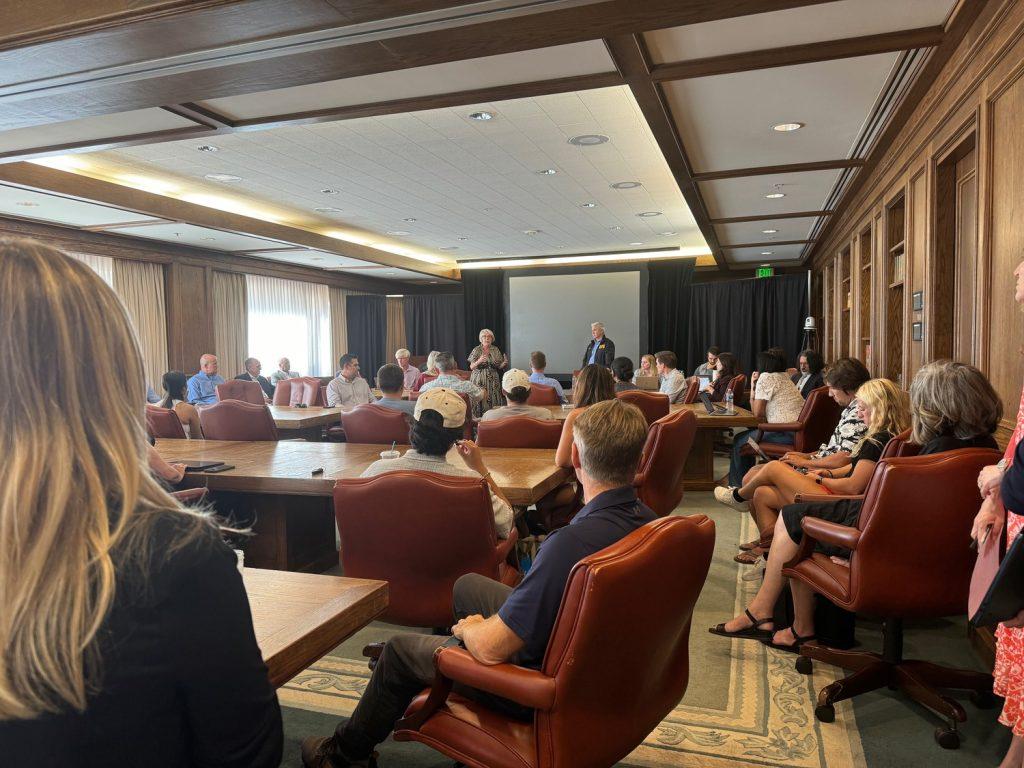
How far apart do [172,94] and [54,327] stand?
10.1ft

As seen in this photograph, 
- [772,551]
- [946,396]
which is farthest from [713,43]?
[772,551]

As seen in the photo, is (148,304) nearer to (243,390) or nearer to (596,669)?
(243,390)

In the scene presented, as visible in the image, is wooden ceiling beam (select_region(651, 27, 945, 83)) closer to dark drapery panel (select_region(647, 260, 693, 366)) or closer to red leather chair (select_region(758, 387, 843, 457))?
red leather chair (select_region(758, 387, 843, 457))

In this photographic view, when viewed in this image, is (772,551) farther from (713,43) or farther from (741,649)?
(713,43)

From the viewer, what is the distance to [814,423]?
5414 millimetres

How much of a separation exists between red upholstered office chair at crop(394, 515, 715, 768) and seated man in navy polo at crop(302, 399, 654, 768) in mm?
74

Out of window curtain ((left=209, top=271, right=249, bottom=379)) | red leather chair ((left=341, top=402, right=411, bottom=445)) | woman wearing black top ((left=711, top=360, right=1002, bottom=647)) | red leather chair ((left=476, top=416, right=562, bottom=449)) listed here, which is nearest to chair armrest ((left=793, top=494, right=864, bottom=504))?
woman wearing black top ((left=711, top=360, right=1002, bottom=647))

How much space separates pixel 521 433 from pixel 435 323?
11.2 metres

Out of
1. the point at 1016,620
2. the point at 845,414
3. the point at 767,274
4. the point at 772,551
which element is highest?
the point at 767,274

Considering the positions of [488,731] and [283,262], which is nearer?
[488,731]

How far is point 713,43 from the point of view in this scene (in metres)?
3.20

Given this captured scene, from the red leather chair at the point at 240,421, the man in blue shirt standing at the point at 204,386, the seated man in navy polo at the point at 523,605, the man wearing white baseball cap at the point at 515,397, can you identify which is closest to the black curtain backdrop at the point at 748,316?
the man in blue shirt standing at the point at 204,386

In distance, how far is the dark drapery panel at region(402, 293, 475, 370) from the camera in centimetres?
1509

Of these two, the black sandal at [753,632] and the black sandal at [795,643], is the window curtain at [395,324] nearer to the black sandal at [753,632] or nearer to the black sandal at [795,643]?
the black sandal at [753,632]
